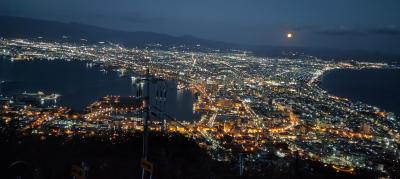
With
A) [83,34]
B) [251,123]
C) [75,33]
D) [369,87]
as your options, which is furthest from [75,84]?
A: [83,34]

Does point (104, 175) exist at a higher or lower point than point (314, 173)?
higher

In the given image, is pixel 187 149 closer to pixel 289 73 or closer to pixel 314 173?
pixel 314 173

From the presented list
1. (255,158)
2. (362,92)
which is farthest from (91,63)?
(255,158)

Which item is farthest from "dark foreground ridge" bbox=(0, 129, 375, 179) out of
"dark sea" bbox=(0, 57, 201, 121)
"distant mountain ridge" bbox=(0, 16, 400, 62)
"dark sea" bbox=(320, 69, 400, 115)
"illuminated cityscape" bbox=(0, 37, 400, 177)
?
"distant mountain ridge" bbox=(0, 16, 400, 62)

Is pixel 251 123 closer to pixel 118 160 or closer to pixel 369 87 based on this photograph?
pixel 118 160

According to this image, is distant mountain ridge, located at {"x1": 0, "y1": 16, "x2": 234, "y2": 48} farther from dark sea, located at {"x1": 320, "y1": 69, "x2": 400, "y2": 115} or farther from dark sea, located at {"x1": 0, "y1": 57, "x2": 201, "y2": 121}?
dark sea, located at {"x1": 320, "y1": 69, "x2": 400, "y2": 115}

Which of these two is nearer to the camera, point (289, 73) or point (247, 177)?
point (247, 177)

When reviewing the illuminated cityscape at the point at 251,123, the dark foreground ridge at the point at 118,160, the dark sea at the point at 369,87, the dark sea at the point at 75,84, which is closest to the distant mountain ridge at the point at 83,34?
the dark sea at the point at 369,87
